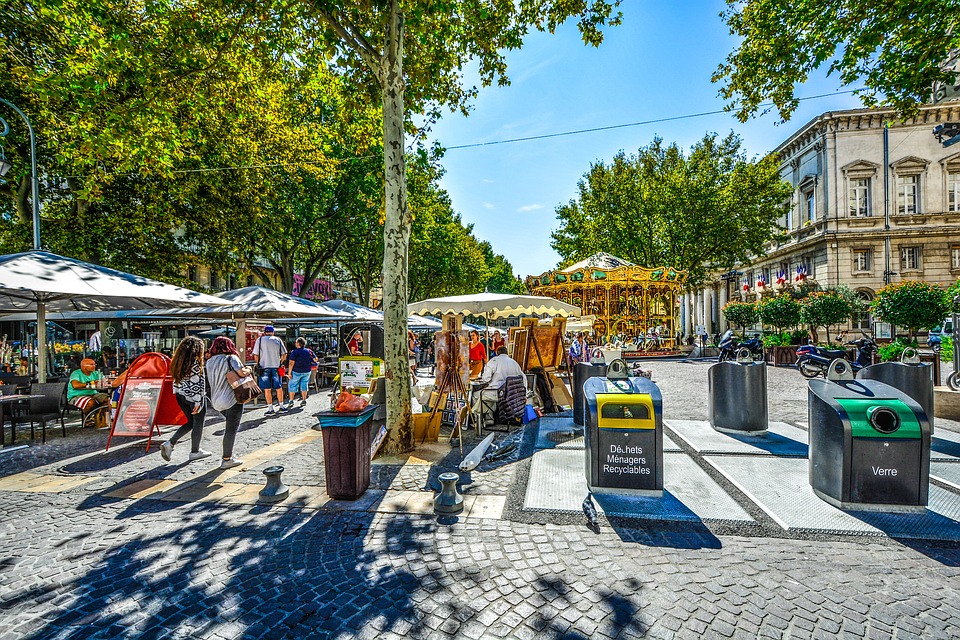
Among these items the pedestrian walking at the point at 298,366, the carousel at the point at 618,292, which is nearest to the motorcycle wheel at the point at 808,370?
the carousel at the point at 618,292

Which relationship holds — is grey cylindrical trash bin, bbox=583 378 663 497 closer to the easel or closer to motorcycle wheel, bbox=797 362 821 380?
the easel

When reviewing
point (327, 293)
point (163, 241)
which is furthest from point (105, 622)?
point (327, 293)

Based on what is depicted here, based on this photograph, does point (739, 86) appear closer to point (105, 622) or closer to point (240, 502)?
point (240, 502)

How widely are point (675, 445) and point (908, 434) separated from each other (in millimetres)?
2998

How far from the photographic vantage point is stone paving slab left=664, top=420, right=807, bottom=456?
633cm

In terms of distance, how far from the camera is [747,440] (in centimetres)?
691

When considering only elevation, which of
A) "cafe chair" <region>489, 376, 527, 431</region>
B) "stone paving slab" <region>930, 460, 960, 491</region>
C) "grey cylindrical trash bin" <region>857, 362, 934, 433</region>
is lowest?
"stone paving slab" <region>930, 460, 960, 491</region>

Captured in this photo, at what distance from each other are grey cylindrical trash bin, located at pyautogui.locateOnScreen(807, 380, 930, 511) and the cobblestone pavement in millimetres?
596

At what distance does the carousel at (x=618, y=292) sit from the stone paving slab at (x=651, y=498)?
1647 cm

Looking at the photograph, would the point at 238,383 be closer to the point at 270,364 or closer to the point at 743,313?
the point at 270,364

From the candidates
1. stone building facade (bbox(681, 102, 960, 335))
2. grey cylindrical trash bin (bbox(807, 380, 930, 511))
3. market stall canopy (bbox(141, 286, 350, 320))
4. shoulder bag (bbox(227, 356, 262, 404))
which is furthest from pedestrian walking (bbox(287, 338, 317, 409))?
stone building facade (bbox(681, 102, 960, 335))

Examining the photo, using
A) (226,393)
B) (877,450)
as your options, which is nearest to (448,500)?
(226,393)

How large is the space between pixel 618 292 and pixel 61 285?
2293 centimetres

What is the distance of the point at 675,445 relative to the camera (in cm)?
676
